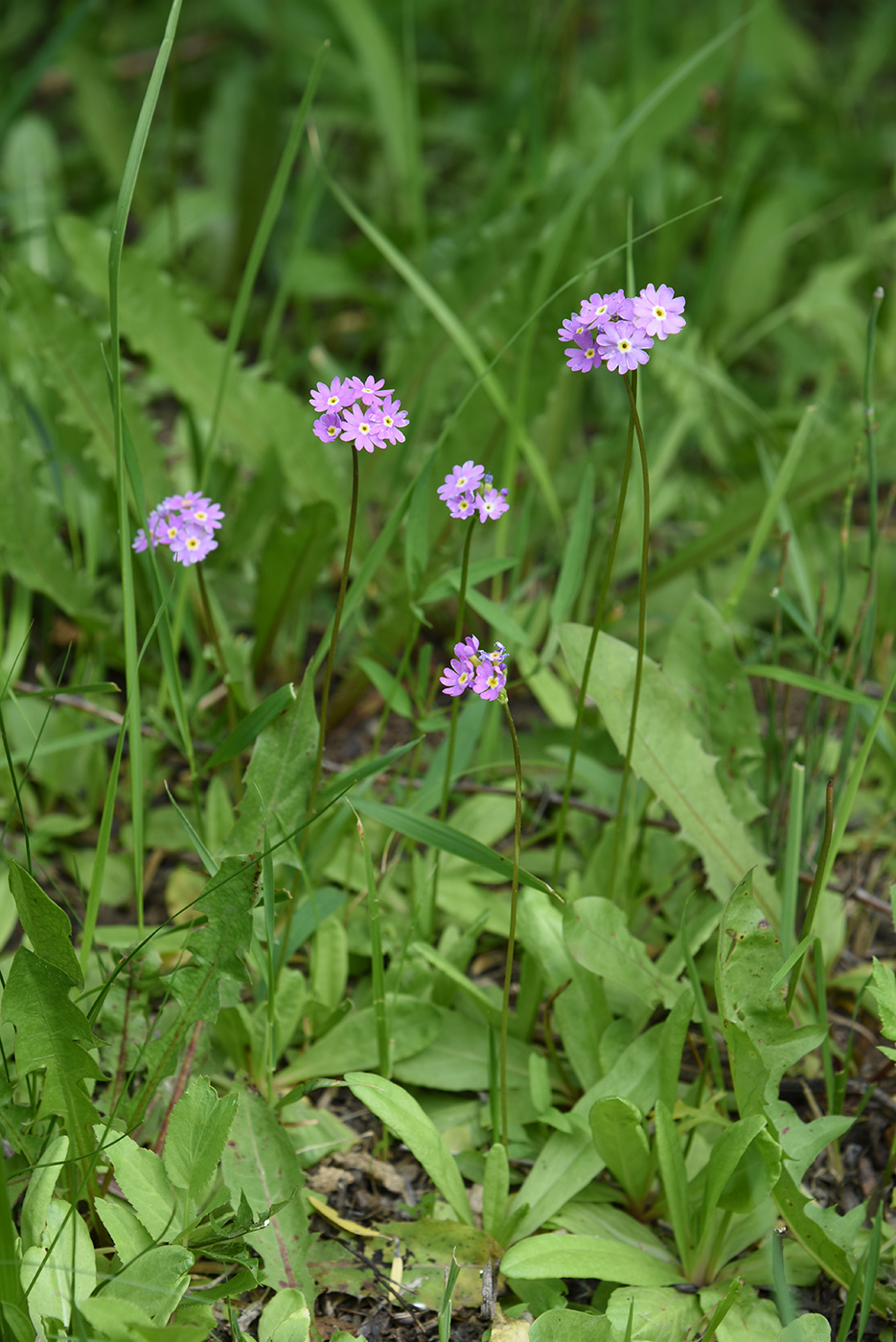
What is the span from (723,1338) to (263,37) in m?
3.77

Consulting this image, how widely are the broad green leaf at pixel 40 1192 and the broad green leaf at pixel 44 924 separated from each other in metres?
0.19

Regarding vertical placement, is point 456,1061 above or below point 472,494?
below

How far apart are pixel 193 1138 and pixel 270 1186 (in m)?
0.17

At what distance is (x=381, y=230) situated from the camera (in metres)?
3.13

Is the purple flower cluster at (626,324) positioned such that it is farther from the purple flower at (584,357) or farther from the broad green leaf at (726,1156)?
the broad green leaf at (726,1156)

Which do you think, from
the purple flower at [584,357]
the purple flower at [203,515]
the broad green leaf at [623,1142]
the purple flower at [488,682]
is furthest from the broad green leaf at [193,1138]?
the purple flower at [584,357]

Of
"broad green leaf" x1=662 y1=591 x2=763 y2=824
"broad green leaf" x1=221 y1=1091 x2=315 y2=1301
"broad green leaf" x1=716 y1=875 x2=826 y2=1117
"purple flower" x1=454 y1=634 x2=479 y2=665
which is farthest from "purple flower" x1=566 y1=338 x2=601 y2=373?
"broad green leaf" x1=221 y1=1091 x2=315 y2=1301

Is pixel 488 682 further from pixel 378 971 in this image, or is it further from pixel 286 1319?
pixel 286 1319

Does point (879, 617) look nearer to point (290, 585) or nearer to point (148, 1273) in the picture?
point (290, 585)

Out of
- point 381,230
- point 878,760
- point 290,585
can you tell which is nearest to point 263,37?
point 381,230

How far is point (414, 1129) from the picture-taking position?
4.66 ft

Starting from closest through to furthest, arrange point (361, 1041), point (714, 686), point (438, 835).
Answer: point (438, 835)
point (361, 1041)
point (714, 686)

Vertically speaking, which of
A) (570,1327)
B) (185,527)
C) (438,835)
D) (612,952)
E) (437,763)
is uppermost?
(185,527)

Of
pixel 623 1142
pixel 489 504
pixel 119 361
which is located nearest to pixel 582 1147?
pixel 623 1142
